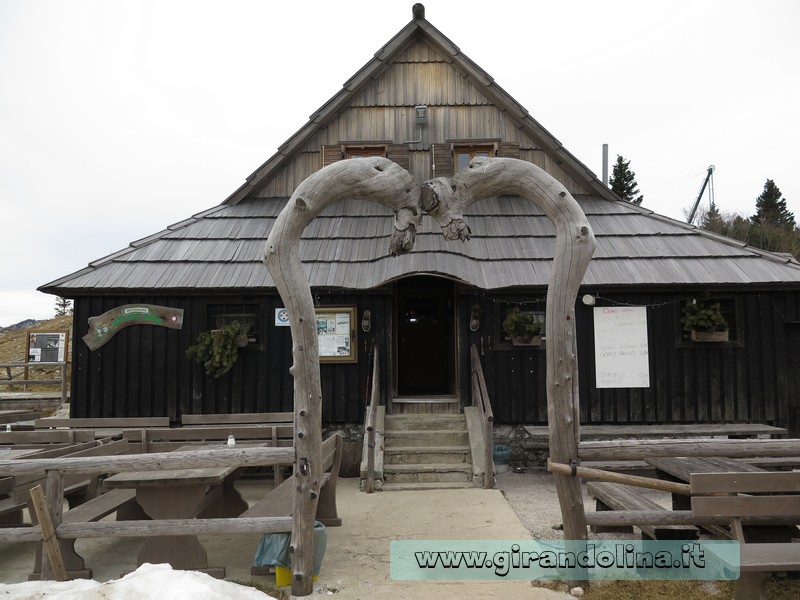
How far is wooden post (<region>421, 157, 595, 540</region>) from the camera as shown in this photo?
181 inches

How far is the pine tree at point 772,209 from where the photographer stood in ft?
118

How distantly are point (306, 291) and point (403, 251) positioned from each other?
91 centimetres

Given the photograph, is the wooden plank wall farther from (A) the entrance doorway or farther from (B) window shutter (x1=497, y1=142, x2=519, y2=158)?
(B) window shutter (x1=497, y1=142, x2=519, y2=158)

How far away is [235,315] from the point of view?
959 cm

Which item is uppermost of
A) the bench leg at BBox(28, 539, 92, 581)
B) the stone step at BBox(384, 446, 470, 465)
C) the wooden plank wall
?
the wooden plank wall

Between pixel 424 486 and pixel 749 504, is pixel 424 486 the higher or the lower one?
the lower one

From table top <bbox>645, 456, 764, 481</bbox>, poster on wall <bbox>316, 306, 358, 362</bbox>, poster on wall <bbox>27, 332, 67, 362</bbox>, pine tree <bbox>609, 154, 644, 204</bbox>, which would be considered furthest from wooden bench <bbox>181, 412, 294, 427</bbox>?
pine tree <bbox>609, 154, 644, 204</bbox>

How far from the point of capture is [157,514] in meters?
4.80

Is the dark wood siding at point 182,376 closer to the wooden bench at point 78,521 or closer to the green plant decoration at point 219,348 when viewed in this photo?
the green plant decoration at point 219,348

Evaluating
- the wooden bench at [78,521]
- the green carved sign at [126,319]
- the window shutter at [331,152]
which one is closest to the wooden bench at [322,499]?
the wooden bench at [78,521]

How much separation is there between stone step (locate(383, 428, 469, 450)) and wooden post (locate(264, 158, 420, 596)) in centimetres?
413

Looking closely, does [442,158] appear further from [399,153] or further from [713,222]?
[713,222]

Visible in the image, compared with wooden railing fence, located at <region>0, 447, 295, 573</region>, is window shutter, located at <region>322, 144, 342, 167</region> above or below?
above

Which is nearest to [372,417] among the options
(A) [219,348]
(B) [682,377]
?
(A) [219,348]
